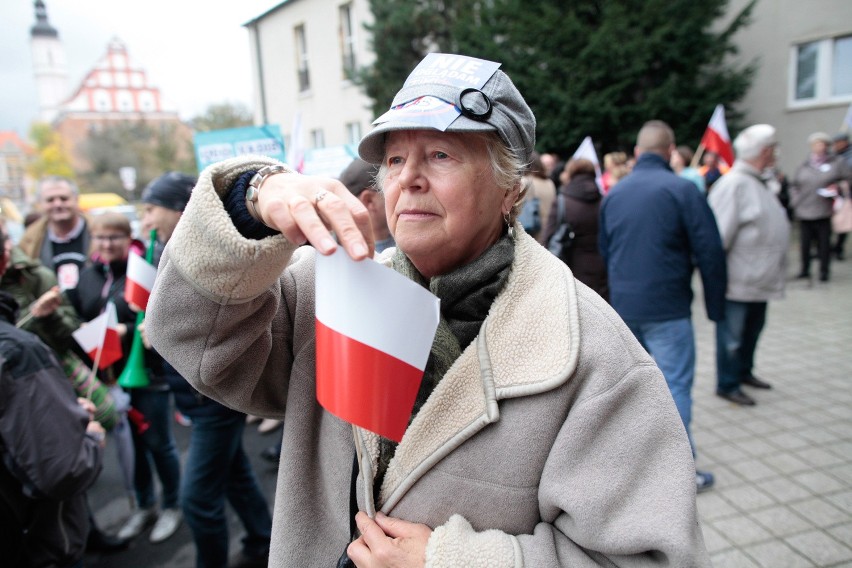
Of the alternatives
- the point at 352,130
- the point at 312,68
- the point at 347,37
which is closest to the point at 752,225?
the point at 352,130

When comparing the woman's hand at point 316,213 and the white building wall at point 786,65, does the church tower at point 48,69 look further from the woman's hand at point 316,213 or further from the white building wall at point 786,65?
the woman's hand at point 316,213

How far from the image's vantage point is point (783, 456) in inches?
146

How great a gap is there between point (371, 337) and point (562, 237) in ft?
13.6

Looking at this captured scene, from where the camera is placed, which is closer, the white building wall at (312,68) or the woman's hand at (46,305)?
the woman's hand at (46,305)

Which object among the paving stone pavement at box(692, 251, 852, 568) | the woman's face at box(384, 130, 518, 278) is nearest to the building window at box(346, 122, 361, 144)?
the paving stone pavement at box(692, 251, 852, 568)

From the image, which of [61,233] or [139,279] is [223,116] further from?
[139,279]

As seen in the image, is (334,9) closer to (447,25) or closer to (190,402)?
(447,25)

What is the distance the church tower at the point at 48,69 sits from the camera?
102 meters

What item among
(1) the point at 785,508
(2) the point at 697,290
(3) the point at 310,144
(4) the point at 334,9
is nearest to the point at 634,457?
(1) the point at 785,508

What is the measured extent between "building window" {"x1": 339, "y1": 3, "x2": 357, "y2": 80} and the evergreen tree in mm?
8628

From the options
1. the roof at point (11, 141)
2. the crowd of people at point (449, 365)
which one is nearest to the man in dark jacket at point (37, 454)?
the crowd of people at point (449, 365)

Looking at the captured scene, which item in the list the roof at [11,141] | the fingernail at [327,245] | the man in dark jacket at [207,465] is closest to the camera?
the fingernail at [327,245]

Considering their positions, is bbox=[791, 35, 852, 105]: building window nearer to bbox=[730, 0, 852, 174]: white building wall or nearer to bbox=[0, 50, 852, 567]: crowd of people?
bbox=[730, 0, 852, 174]: white building wall

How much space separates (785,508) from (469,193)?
3073mm
